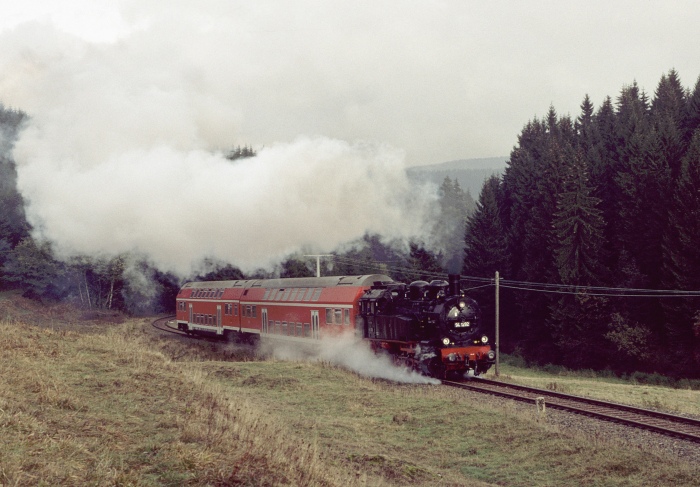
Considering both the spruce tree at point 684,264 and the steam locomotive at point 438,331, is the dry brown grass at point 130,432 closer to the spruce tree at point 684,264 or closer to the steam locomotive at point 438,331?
the steam locomotive at point 438,331

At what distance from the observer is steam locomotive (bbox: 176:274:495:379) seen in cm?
2362

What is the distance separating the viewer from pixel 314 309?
31.8 meters

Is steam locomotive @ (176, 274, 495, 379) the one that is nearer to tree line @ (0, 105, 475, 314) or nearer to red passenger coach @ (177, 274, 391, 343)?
red passenger coach @ (177, 274, 391, 343)

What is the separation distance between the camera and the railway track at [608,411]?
15320 millimetres

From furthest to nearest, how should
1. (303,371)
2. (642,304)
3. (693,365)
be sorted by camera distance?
(642,304), (693,365), (303,371)

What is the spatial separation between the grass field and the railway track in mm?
1661

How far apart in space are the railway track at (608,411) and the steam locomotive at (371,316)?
137 centimetres

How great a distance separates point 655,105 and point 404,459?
85.8 metres

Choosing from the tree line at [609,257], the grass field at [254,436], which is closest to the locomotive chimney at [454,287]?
the grass field at [254,436]

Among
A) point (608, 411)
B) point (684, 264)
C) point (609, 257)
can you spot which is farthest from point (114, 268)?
point (608, 411)

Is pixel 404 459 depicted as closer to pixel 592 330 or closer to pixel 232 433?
pixel 232 433

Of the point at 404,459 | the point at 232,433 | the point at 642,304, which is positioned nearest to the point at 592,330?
the point at 642,304

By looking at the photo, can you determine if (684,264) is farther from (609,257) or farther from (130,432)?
(130,432)

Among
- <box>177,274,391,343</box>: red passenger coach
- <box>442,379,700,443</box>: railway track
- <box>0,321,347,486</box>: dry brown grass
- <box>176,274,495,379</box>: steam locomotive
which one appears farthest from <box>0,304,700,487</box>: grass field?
<box>177,274,391,343</box>: red passenger coach
